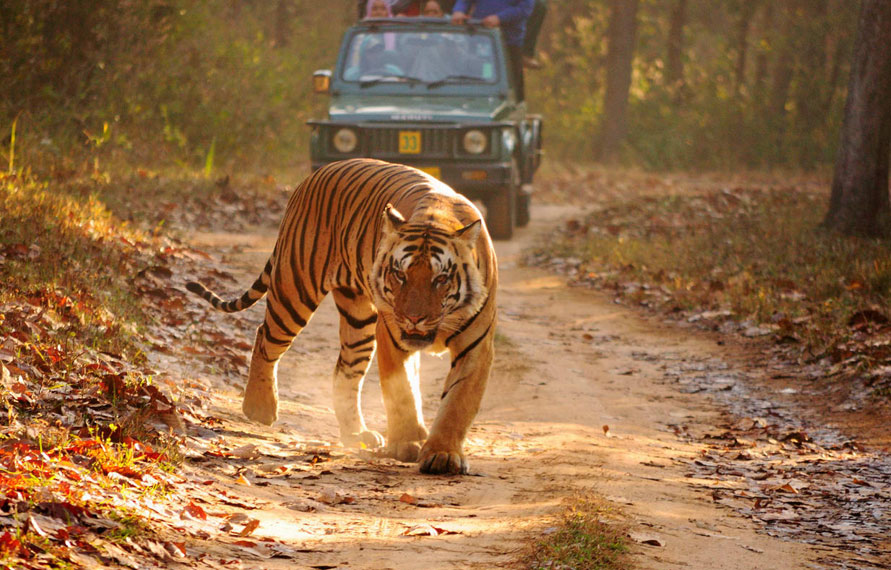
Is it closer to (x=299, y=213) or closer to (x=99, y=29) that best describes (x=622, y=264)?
(x=299, y=213)

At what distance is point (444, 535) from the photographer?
150 inches

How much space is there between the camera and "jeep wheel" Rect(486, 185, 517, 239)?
12.1 m

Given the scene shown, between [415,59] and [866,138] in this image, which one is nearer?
[866,138]

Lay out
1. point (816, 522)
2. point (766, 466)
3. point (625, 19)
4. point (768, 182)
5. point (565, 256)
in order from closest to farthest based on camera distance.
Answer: point (816, 522) → point (766, 466) → point (565, 256) → point (768, 182) → point (625, 19)

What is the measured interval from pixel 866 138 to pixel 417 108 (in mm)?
4595

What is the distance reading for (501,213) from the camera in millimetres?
12414

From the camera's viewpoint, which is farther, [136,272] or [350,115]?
[350,115]

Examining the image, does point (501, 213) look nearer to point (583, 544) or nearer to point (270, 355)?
point (270, 355)

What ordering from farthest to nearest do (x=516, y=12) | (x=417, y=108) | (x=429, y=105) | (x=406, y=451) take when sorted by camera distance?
(x=516, y=12) < (x=429, y=105) < (x=417, y=108) < (x=406, y=451)

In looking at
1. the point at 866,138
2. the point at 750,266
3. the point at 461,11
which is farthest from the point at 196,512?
the point at 461,11

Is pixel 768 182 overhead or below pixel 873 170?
below

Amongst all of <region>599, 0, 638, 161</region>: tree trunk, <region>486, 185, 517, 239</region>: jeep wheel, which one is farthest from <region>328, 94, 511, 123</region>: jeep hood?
<region>599, 0, 638, 161</region>: tree trunk

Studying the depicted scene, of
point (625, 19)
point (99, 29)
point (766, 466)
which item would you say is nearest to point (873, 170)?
point (766, 466)

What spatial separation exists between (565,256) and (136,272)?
5.43 m
